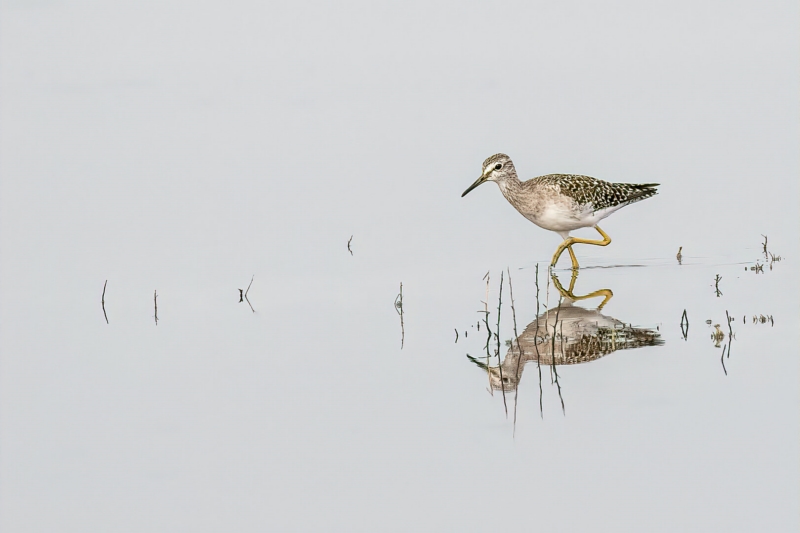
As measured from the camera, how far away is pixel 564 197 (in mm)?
14891

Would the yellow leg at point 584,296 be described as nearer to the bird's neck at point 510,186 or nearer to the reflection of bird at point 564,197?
the reflection of bird at point 564,197

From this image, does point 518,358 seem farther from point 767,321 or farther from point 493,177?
point 493,177

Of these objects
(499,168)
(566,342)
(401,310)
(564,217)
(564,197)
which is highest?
(499,168)

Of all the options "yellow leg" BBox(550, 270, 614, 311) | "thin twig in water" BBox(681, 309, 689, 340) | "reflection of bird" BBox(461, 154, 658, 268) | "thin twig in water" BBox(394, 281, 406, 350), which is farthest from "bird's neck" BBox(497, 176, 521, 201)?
"thin twig in water" BBox(681, 309, 689, 340)

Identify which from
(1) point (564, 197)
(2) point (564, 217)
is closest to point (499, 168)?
(1) point (564, 197)

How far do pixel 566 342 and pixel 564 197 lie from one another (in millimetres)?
4501

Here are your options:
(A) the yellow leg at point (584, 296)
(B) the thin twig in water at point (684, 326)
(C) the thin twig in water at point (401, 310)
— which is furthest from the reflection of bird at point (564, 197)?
(B) the thin twig in water at point (684, 326)

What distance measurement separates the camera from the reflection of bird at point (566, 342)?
9891mm

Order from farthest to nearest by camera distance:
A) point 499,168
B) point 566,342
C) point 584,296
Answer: point 499,168 < point 584,296 < point 566,342

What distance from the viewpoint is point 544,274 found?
14164mm

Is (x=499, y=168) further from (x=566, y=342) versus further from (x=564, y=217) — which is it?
(x=566, y=342)

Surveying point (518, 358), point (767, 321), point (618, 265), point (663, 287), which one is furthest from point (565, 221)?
point (518, 358)

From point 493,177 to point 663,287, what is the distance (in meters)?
3.52

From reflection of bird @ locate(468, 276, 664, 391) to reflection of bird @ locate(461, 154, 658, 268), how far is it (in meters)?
2.90
